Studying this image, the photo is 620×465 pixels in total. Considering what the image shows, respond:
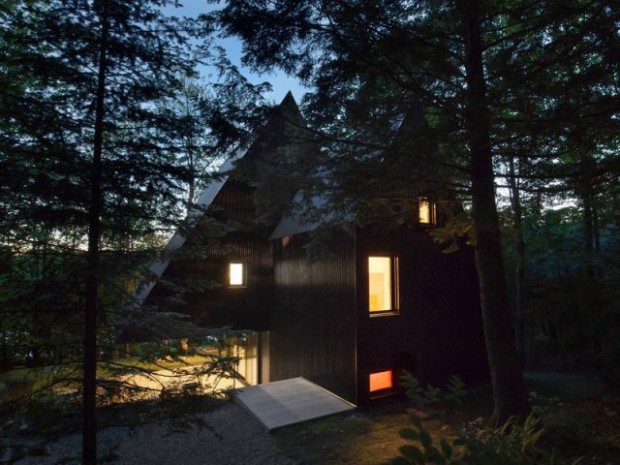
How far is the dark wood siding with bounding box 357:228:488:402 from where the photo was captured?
9062 mm

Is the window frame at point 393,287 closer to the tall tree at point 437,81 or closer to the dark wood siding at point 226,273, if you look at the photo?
the tall tree at point 437,81

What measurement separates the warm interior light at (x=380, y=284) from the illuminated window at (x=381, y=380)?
1731 millimetres

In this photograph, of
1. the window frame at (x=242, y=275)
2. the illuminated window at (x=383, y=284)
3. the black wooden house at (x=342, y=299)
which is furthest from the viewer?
the window frame at (x=242, y=275)

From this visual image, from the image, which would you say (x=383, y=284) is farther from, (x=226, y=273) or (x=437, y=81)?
(x=437, y=81)

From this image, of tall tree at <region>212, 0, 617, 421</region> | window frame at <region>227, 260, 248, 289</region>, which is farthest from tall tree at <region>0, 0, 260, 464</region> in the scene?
window frame at <region>227, 260, 248, 289</region>

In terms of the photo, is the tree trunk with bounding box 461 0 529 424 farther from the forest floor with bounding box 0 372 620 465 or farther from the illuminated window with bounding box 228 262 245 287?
the illuminated window with bounding box 228 262 245 287

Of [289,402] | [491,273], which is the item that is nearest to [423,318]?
[289,402]

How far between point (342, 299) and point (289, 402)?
3085 mm

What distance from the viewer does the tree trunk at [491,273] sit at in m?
5.45

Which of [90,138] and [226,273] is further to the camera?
[226,273]

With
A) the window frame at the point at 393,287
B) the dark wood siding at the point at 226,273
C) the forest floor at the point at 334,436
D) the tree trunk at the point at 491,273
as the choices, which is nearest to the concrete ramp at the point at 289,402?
the forest floor at the point at 334,436

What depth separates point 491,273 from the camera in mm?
5848

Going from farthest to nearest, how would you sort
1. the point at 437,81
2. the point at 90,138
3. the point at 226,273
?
the point at 226,273 → the point at 437,81 → the point at 90,138

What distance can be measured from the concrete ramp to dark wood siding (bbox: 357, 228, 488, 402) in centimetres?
94
